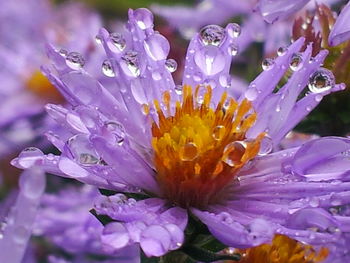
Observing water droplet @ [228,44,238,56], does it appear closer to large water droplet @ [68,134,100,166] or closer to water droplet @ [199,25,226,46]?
water droplet @ [199,25,226,46]

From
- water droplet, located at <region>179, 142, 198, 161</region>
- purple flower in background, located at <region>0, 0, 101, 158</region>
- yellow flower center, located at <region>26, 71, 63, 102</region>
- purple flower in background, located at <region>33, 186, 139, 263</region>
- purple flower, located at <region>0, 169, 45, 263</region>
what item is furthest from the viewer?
yellow flower center, located at <region>26, 71, 63, 102</region>

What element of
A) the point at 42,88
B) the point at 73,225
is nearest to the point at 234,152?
the point at 73,225

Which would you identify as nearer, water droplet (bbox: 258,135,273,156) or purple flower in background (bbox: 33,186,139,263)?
water droplet (bbox: 258,135,273,156)

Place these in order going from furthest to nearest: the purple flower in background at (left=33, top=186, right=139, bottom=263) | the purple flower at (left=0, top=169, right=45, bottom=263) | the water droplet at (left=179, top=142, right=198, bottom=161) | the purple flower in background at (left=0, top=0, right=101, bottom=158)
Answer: the purple flower in background at (left=0, top=0, right=101, bottom=158) → the purple flower in background at (left=33, top=186, right=139, bottom=263) → the water droplet at (left=179, top=142, right=198, bottom=161) → the purple flower at (left=0, top=169, right=45, bottom=263)

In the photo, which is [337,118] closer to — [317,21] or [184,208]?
[317,21]

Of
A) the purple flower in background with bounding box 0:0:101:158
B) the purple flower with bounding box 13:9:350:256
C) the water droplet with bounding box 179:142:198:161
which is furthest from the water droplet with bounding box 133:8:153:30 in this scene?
the purple flower in background with bounding box 0:0:101:158

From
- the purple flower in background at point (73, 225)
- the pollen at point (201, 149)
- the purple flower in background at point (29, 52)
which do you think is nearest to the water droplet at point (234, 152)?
the pollen at point (201, 149)

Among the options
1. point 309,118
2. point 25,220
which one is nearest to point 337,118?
point 309,118
